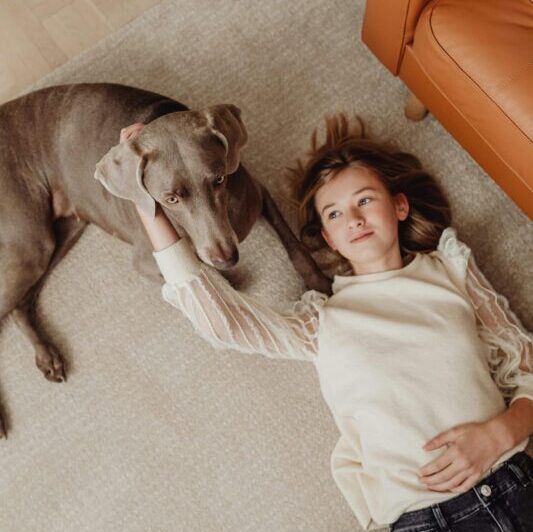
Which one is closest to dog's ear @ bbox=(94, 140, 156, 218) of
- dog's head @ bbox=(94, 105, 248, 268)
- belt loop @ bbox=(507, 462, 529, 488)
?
dog's head @ bbox=(94, 105, 248, 268)

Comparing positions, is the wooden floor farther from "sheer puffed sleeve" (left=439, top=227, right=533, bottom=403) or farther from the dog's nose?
"sheer puffed sleeve" (left=439, top=227, right=533, bottom=403)

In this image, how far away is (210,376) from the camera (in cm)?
214

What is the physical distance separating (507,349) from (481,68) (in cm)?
87

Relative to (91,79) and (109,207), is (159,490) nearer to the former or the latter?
(109,207)

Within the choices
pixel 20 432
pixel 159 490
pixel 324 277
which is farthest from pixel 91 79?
pixel 159 490

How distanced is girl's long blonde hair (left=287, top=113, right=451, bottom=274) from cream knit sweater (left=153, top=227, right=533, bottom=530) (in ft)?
0.40

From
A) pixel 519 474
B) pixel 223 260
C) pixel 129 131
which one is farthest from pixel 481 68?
pixel 519 474

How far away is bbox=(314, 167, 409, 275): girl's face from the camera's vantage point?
69.9 inches

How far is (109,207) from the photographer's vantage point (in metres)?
1.95

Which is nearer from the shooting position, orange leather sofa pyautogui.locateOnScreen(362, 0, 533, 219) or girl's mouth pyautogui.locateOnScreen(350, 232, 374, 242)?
orange leather sofa pyautogui.locateOnScreen(362, 0, 533, 219)

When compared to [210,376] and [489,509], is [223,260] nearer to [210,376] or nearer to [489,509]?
[210,376]

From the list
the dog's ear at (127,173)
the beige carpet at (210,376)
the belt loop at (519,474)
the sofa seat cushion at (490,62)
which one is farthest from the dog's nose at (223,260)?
the belt loop at (519,474)

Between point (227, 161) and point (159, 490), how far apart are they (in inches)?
49.0

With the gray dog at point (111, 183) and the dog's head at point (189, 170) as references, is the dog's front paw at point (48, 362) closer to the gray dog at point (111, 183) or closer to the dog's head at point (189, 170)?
the gray dog at point (111, 183)
